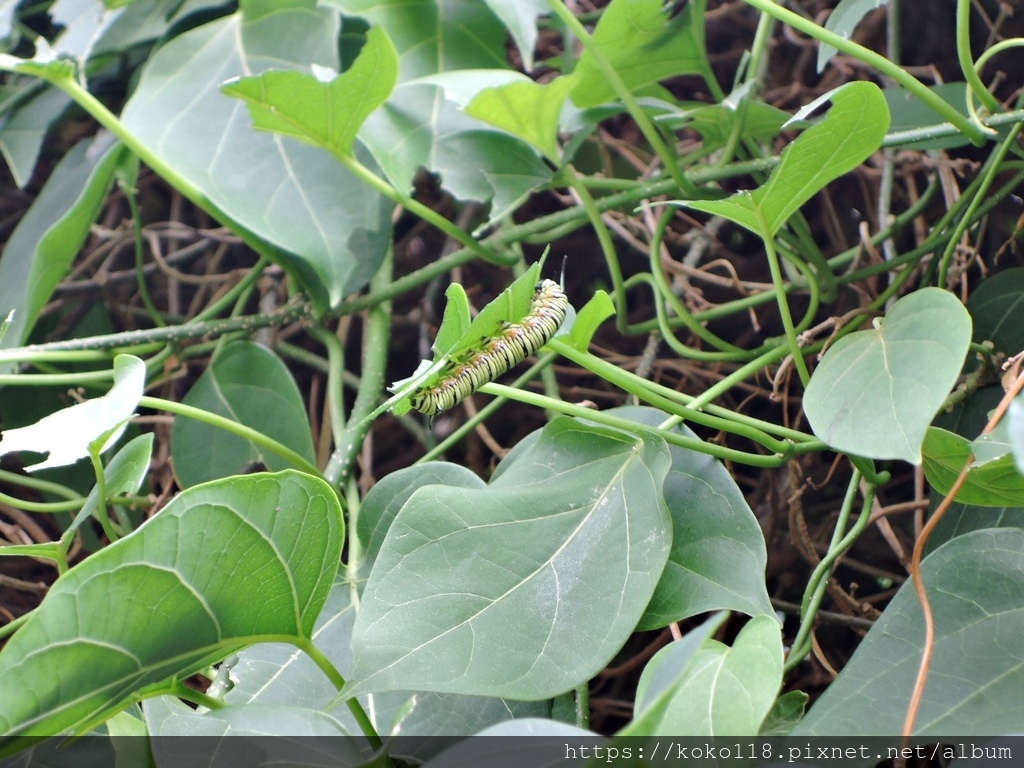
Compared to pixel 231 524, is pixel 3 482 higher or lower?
lower

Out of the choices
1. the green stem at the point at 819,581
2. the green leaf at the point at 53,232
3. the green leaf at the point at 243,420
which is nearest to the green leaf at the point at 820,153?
the green stem at the point at 819,581

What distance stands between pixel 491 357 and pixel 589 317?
68 millimetres

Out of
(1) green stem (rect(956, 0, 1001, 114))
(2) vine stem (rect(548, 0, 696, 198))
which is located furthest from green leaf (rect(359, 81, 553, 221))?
(1) green stem (rect(956, 0, 1001, 114))

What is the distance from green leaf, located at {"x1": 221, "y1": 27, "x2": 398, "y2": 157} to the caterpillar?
0.26 m

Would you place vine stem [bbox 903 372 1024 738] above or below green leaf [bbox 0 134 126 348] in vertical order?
below

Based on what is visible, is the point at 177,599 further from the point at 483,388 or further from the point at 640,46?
the point at 640,46

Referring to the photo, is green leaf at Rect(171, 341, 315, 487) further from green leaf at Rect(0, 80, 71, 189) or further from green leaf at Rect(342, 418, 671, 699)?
green leaf at Rect(0, 80, 71, 189)

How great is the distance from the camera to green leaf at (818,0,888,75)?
0.61m

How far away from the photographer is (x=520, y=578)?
1.57 ft

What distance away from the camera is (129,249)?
1.08m

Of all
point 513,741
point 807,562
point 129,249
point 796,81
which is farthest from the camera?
point 129,249

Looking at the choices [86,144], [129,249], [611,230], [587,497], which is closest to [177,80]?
[86,144]

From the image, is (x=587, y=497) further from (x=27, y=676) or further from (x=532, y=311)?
(x=27, y=676)

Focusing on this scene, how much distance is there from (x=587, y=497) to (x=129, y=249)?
33.6 inches
